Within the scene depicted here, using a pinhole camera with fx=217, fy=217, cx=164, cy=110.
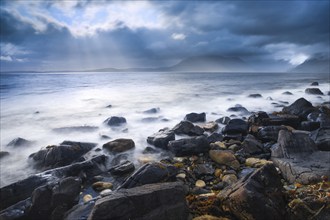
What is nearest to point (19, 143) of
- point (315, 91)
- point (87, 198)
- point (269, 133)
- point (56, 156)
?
point (56, 156)

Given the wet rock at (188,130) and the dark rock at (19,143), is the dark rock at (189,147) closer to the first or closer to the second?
the wet rock at (188,130)

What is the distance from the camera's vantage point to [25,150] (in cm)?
757

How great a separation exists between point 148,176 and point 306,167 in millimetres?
3212

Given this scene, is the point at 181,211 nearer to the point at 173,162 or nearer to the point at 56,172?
the point at 173,162

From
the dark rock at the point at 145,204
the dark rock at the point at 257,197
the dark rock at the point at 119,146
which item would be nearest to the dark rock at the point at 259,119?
the dark rock at the point at 119,146

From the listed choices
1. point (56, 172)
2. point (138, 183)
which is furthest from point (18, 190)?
point (138, 183)

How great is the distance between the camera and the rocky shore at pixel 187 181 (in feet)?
9.62

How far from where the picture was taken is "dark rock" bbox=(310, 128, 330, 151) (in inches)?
224

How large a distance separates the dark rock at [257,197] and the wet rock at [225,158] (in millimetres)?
2196

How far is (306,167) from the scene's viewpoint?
441 centimetres

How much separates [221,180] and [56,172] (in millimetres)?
3793

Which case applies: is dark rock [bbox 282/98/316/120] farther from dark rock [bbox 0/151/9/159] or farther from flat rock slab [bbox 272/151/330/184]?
dark rock [bbox 0/151/9/159]

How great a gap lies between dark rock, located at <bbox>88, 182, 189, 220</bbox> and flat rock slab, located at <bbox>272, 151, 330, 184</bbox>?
253cm

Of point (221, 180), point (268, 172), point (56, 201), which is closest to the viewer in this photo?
point (268, 172)
